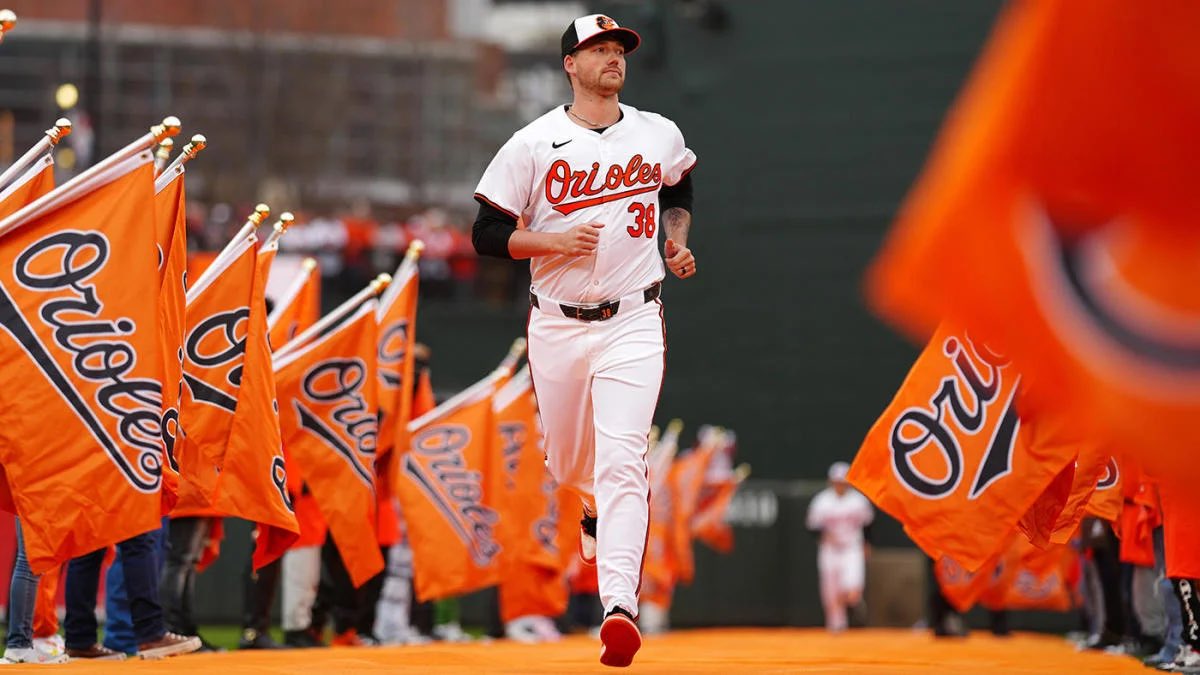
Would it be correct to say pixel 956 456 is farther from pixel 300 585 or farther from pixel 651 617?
pixel 651 617

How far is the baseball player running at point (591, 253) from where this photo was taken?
24.2 ft

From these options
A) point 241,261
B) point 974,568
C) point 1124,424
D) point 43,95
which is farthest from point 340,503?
point 43,95

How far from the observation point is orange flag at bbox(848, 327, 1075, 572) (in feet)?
29.2

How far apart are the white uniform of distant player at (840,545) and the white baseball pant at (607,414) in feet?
47.7

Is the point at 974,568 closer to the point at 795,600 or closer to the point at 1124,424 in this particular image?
the point at 1124,424

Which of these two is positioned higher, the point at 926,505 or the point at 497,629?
the point at 926,505

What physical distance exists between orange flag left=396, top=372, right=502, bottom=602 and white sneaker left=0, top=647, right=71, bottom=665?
4.82m

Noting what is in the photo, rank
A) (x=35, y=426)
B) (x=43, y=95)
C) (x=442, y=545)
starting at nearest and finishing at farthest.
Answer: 1. (x=35, y=426)
2. (x=442, y=545)
3. (x=43, y=95)

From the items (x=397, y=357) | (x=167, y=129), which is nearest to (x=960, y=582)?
(x=397, y=357)

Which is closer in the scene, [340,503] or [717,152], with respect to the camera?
[340,503]

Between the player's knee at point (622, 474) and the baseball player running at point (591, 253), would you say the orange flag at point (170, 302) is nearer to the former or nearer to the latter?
the baseball player running at point (591, 253)

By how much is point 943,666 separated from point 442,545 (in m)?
5.77

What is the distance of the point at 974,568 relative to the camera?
29.7ft

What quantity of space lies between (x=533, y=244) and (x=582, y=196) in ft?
1.15
